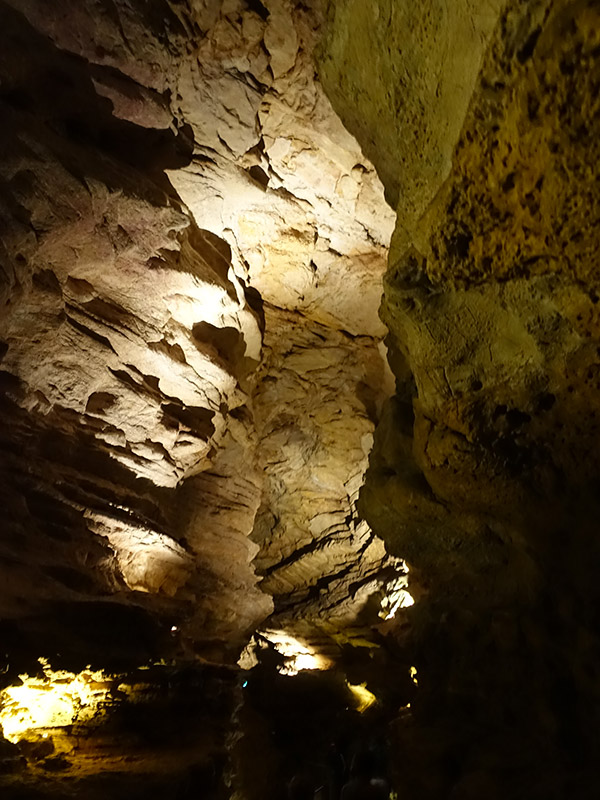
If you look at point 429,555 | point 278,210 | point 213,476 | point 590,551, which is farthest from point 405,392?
point 213,476

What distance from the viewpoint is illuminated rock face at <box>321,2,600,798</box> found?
2588 millimetres

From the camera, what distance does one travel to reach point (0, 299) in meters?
5.80

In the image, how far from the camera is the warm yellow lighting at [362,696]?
9391 millimetres

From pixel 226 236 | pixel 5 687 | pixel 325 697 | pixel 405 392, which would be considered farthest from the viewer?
pixel 325 697

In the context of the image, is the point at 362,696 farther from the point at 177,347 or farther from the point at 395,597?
the point at 177,347

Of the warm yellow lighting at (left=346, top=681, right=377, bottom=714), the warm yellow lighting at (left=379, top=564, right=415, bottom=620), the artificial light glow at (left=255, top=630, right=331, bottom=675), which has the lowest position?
the warm yellow lighting at (left=346, top=681, right=377, bottom=714)

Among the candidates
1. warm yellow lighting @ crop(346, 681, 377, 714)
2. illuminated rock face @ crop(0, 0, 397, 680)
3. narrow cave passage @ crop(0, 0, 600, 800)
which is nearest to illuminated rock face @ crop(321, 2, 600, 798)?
narrow cave passage @ crop(0, 0, 600, 800)

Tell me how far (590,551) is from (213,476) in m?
7.12

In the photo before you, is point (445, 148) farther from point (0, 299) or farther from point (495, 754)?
point (0, 299)

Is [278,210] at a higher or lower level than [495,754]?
higher

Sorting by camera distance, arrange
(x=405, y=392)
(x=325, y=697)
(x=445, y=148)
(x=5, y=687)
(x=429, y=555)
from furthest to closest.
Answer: (x=325, y=697)
(x=5, y=687)
(x=405, y=392)
(x=429, y=555)
(x=445, y=148)

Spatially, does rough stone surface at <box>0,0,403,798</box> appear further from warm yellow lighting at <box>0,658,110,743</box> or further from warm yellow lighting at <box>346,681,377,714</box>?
warm yellow lighting at <box>346,681,377,714</box>

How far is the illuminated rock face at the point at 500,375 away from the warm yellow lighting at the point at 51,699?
17.7 feet

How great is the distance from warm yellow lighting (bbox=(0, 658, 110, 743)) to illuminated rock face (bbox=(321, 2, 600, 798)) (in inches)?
213
